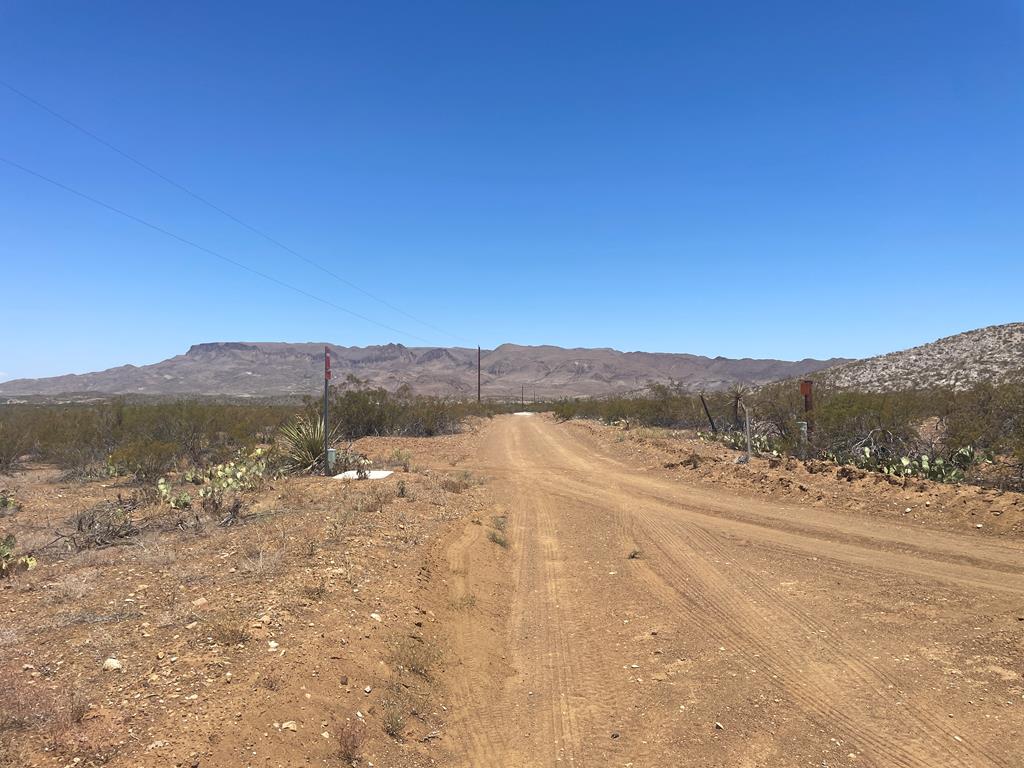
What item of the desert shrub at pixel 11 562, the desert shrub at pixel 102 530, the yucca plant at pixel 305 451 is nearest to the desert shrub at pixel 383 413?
the yucca plant at pixel 305 451

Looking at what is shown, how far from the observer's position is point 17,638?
583 cm

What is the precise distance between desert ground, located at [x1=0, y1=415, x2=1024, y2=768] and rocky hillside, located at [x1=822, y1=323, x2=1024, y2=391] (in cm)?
3286

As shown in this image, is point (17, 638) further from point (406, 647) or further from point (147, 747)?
point (406, 647)

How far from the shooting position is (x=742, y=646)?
675 cm

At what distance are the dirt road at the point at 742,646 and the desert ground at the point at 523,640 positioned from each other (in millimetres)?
34

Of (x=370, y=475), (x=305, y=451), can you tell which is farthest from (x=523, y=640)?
(x=305, y=451)

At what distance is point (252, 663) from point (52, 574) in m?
4.90

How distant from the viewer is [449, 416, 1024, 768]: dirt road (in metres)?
4.99

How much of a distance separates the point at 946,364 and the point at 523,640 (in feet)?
157

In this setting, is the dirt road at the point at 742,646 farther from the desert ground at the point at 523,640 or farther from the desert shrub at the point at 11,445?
the desert shrub at the point at 11,445

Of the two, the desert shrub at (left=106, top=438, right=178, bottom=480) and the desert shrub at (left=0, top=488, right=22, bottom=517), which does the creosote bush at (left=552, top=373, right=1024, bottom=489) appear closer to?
the desert shrub at (left=106, top=438, right=178, bottom=480)

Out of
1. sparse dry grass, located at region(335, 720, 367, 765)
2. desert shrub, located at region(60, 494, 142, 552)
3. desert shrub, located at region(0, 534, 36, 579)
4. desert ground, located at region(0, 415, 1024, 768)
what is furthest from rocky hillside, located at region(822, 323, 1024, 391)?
desert shrub, located at region(0, 534, 36, 579)

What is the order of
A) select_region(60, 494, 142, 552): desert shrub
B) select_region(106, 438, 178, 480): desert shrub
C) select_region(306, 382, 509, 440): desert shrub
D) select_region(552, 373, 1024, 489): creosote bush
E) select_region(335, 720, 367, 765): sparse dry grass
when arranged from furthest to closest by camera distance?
select_region(306, 382, 509, 440): desert shrub, select_region(106, 438, 178, 480): desert shrub, select_region(552, 373, 1024, 489): creosote bush, select_region(60, 494, 142, 552): desert shrub, select_region(335, 720, 367, 765): sparse dry grass

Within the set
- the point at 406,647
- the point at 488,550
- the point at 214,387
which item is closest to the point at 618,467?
the point at 488,550
